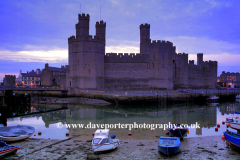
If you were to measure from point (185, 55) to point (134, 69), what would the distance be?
1277 centimetres

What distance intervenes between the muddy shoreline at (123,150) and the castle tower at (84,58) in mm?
24010

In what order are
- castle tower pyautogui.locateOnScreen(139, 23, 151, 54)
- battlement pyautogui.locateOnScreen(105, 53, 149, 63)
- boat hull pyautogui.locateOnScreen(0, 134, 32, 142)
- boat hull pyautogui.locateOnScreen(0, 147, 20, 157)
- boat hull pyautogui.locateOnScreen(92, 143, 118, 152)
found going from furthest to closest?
castle tower pyautogui.locateOnScreen(139, 23, 151, 54), battlement pyautogui.locateOnScreen(105, 53, 149, 63), boat hull pyautogui.locateOnScreen(0, 134, 32, 142), boat hull pyautogui.locateOnScreen(92, 143, 118, 152), boat hull pyautogui.locateOnScreen(0, 147, 20, 157)

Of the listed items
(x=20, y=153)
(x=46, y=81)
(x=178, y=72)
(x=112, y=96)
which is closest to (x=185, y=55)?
(x=178, y=72)

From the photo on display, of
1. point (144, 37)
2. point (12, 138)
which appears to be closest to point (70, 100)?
point (144, 37)

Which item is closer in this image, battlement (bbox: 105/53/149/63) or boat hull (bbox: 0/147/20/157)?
boat hull (bbox: 0/147/20/157)

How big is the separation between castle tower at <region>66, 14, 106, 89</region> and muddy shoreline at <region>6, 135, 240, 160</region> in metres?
24.0

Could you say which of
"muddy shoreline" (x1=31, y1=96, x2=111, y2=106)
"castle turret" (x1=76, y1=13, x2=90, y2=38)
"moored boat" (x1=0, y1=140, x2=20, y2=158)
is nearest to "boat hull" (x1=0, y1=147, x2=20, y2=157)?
"moored boat" (x1=0, y1=140, x2=20, y2=158)

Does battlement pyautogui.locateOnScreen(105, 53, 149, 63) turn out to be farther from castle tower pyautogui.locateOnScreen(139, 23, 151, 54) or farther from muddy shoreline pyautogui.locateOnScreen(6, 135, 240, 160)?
muddy shoreline pyautogui.locateOnScreen(6, 135, 240, 160)

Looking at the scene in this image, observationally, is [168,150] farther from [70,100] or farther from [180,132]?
[70,100]

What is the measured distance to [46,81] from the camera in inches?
2068

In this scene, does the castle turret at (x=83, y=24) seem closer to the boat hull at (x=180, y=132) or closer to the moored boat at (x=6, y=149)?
the boat hull at (x=180, y=132)

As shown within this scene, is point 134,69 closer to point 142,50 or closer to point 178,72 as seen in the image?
point 142,50

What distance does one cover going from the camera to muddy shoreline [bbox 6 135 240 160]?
403 inches

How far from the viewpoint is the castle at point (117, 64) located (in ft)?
120
